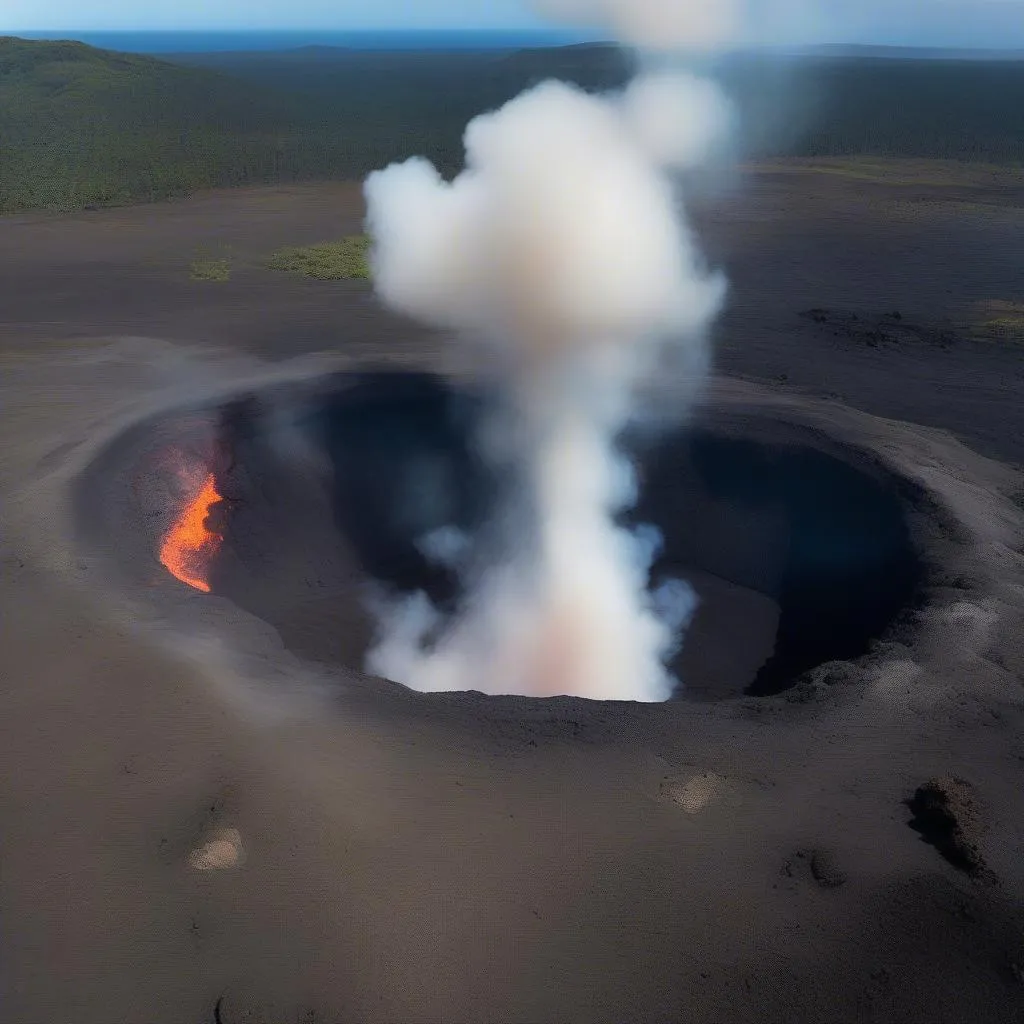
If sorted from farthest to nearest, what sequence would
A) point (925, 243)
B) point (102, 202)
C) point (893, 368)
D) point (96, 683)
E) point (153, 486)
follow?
point (102, 202) → point (925, 243) → point (893, 368) → point (153, 486) → point (96, 683)

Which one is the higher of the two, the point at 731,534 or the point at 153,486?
the point at 153,486

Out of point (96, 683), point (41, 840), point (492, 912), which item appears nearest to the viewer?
point (492, 912)

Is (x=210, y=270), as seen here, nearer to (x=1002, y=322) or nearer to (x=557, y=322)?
(x=557, y=322)

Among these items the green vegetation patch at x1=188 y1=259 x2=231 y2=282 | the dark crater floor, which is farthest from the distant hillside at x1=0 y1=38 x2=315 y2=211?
the dark crater floor

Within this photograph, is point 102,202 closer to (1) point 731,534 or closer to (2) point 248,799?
(1) point 731,534

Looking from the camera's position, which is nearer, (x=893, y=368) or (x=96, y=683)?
(x=96, y=683)

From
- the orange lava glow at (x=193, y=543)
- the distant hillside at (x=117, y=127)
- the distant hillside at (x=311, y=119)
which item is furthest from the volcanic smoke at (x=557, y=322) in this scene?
the distant hillside at (x=117, y=127)

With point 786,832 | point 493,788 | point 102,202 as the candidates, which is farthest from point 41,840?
point 102,202

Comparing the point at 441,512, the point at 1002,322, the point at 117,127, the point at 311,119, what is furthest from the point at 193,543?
the point at 311,119
